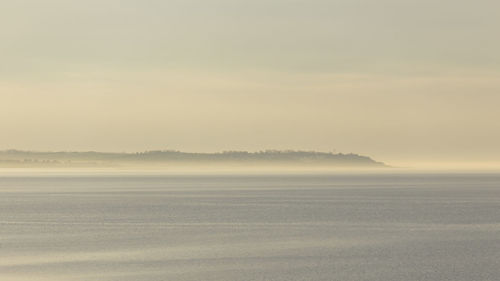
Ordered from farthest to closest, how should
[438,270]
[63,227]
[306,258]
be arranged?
[63,227]
[306,258]
[438,270]

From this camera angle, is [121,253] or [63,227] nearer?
[121,253]

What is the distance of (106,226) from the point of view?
62375 millimetres

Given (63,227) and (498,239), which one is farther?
(63,227)

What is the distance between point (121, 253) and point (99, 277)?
8.54 m

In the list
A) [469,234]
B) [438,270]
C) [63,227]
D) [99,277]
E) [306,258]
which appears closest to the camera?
[99,277]

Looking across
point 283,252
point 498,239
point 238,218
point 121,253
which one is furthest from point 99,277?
point 238,218

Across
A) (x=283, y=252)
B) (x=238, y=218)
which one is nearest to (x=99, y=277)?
(x=283, y=252)

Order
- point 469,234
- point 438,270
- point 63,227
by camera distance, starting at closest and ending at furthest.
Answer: point 438,270
point 469,234
point 63,227

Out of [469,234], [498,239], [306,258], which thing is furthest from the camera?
[469,234]

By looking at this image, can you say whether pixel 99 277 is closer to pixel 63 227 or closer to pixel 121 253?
pixel 121 253

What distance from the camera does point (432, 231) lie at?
57219mm

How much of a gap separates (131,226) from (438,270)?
30.0m

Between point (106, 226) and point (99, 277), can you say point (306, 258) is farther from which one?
point (106, 226)

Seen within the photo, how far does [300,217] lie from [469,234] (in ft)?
63.8
